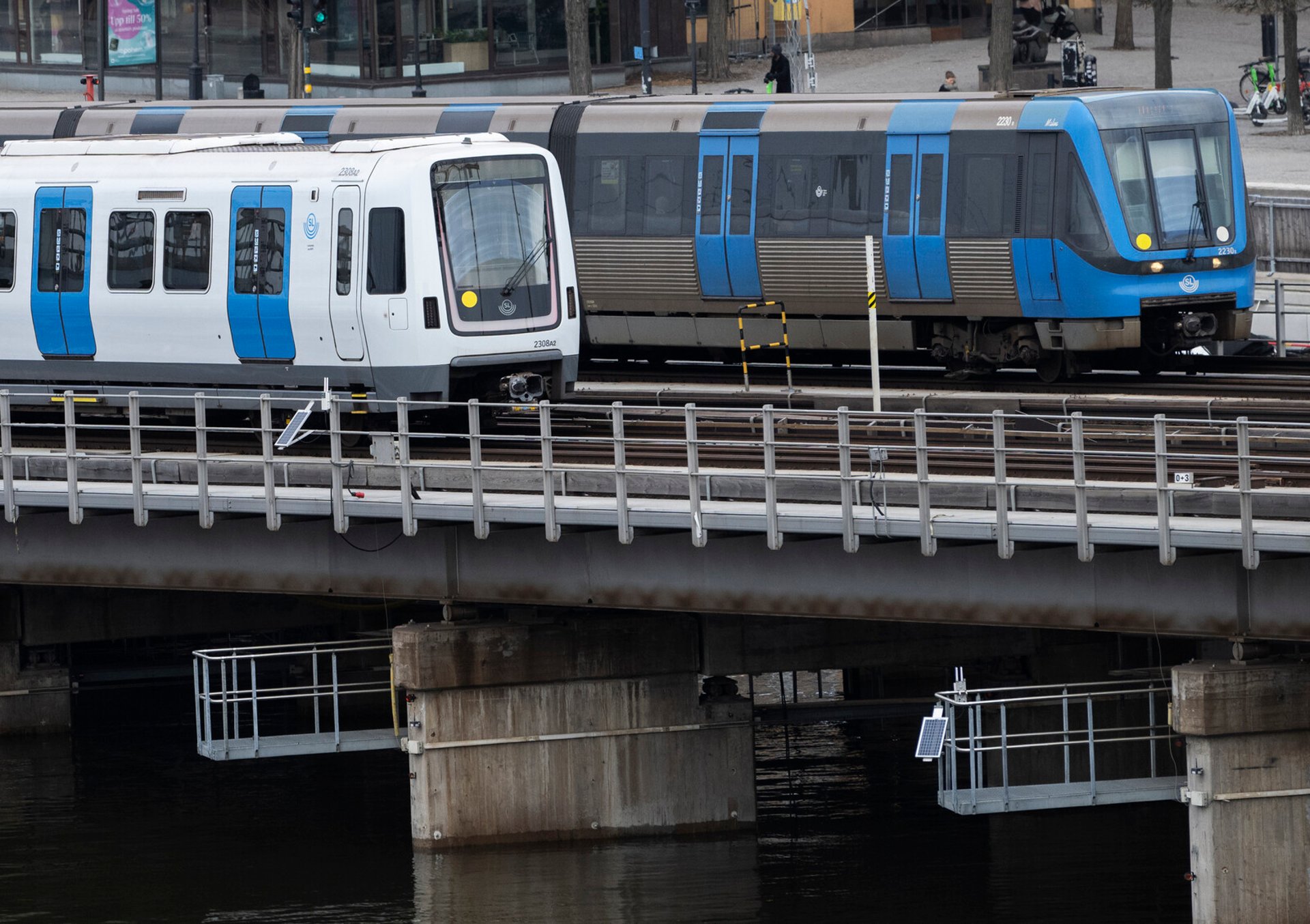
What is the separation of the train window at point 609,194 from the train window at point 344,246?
5930 millimetres

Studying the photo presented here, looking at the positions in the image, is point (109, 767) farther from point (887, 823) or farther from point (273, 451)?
point (887, 823)

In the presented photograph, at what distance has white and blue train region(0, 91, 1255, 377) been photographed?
23.0 m

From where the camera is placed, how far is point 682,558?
17.1 metres

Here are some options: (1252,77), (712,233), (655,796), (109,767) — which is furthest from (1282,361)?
(1252,77)

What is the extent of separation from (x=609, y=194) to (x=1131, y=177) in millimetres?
6233

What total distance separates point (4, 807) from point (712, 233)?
9.84 m

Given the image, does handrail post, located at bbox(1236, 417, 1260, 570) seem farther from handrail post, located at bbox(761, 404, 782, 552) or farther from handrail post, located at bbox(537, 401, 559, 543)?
handrail post, located at bbox(537, 401, 559, 543)

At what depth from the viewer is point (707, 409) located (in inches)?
658

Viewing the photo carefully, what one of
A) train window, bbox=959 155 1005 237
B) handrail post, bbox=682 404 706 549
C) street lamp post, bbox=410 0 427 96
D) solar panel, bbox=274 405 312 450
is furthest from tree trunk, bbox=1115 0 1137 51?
handrail post, bbox=682 404 706 549

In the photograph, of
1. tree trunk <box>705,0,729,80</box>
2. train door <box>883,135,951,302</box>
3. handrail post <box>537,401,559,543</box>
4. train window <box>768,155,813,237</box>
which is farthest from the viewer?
tree trunk <box>705,0,729,80</box>

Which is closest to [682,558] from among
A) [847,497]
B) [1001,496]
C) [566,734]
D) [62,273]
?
[847,497]

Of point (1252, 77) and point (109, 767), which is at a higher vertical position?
point (1252, 77)

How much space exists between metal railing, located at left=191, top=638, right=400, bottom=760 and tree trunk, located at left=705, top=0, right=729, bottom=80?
93.5 ft

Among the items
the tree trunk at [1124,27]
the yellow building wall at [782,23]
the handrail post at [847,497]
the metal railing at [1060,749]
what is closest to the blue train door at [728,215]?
the metal railing at [1060,749]
